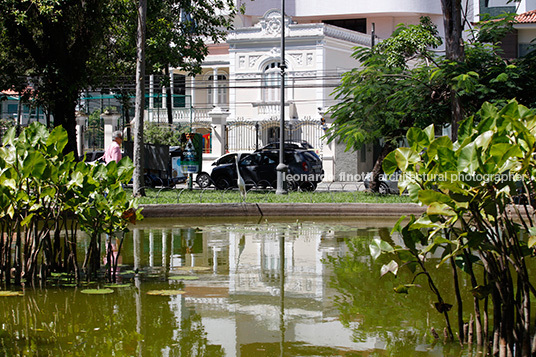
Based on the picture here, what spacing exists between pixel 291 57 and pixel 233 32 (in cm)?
420

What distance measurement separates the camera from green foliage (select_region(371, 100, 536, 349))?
4.27 m

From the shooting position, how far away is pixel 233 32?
1624 inches

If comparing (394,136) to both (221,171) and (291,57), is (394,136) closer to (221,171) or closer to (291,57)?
(221,171)

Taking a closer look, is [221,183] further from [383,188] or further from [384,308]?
[384,308]

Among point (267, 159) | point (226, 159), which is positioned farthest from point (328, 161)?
point (267, 159)

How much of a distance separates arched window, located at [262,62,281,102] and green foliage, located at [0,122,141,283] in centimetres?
3367

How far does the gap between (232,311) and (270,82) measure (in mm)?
35628

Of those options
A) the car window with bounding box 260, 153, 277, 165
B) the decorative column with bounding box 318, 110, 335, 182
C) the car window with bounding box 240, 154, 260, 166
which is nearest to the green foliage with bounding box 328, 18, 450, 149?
the car window with bounding box 260, 153, 277, 165

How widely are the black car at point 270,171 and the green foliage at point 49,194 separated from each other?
15419mm

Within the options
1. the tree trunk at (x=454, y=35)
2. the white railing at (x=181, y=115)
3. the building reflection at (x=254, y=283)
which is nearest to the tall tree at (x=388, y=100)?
the tree trunk at (x=454, y=35)

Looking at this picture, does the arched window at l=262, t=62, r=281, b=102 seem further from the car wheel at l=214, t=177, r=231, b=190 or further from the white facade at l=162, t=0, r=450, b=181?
the car wheel at l=214, t=177, r=231, b=190

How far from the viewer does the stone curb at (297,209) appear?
1491 cm

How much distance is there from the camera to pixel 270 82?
135 ft

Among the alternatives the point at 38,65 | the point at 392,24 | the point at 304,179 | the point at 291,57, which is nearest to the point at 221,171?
the point at 304,179
